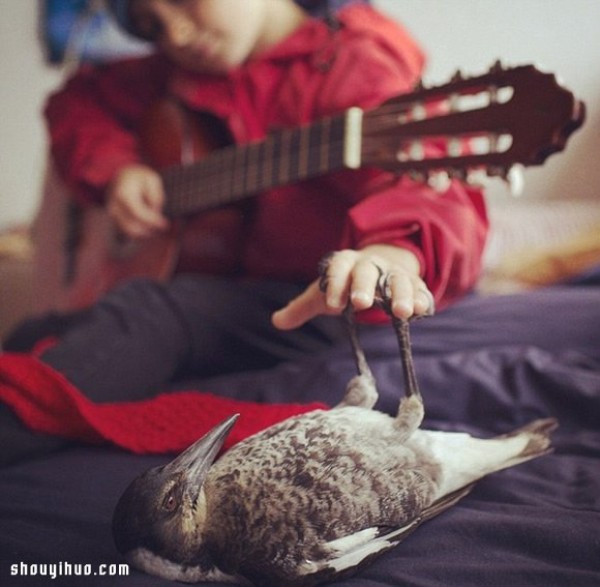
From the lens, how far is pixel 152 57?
2.78 ft

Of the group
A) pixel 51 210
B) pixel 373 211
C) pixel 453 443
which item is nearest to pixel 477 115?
pixel 373 211

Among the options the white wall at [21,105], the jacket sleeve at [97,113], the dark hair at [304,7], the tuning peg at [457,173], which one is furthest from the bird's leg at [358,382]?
the jacket sleeve at [97,113]

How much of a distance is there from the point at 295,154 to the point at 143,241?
12.1 inches

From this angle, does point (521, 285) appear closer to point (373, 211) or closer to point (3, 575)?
point (373, 211)

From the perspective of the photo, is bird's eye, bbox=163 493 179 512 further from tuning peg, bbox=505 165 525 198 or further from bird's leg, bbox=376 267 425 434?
tuning peg, bbox=505 165 525 198

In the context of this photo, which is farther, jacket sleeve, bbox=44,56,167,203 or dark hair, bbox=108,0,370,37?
jacket sleeve, bbox=44,56,167,203

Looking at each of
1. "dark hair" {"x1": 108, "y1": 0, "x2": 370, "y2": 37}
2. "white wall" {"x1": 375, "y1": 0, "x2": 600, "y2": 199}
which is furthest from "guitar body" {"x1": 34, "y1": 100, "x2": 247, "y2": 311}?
"white wall" {"x1": 375, "y1": 0, "x2": 600, "y2": 199}

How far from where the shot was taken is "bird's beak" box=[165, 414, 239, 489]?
0.26 meters

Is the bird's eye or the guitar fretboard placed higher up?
the guitar fretboard

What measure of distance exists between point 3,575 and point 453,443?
199 mm

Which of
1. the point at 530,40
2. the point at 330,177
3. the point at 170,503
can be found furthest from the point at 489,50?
the point at 170,503

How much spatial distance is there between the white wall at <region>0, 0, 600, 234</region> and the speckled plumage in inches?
8.3

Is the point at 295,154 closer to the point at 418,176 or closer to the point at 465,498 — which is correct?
the point at 418,176

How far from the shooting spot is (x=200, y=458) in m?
0.26
